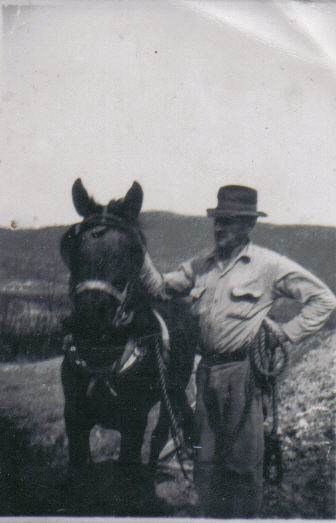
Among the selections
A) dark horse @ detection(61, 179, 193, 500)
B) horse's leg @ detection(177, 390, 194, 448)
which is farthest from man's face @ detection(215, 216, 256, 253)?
horse's leg @ detection(177, 390, 194, 448)

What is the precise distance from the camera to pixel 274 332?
1.30 meters

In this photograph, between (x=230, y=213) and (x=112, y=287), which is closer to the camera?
(x=112, y=287)

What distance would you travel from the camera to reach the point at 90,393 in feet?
4.24

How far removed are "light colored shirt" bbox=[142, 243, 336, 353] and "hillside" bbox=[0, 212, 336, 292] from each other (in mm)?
32

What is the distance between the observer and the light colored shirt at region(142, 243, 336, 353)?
1304mm

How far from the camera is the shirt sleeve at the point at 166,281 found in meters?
1.30

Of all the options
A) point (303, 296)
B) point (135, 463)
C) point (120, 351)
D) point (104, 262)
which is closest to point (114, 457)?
point (135, 463)

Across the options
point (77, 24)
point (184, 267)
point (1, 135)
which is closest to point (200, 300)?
point (184, 267)

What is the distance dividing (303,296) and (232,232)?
0.25 metres

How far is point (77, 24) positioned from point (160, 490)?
4.42ft

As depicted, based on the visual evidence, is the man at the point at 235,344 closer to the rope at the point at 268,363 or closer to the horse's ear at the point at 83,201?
the rope at the point at 268,363

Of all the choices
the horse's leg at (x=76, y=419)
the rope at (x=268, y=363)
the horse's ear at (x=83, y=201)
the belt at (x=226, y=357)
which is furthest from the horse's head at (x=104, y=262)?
the rope at (x=268, y=363)

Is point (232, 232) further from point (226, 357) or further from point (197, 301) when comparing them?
point (226, 357)

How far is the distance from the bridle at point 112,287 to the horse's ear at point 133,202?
0.03 m
